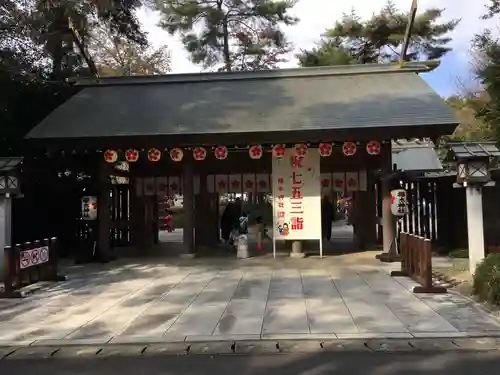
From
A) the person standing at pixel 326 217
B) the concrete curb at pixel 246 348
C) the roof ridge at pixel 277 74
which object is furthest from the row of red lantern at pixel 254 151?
the concrete curb at pixel 246 348

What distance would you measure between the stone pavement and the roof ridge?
7.45 metres

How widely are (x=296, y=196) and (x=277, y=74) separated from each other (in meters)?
4.96

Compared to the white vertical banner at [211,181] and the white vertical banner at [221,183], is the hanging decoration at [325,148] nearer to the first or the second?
the white vertical banner at [221,183]

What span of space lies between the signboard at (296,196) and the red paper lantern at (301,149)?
10 cm

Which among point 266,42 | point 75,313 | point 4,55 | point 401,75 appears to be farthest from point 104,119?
point 266,42

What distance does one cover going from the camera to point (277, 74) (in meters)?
18.6

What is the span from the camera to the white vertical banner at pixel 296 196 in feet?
52.1

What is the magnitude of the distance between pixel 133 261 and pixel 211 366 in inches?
403

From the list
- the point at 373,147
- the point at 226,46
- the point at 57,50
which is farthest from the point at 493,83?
the point at 226,46

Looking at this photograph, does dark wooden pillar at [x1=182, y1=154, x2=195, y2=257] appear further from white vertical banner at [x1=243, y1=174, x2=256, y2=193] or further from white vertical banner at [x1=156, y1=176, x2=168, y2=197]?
white vertical banner at [x1=156, y1=176, x2=168, y2=197]

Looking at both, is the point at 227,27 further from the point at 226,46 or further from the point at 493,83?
the point at 493,83

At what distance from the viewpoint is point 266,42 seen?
105 feet

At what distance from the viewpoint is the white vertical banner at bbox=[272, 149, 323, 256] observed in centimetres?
1588

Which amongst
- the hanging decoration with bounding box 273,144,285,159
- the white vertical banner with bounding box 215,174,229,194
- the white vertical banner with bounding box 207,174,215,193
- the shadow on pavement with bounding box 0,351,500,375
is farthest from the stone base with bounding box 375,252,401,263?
the shadow on pavement with bounding box 0,351,500,375
